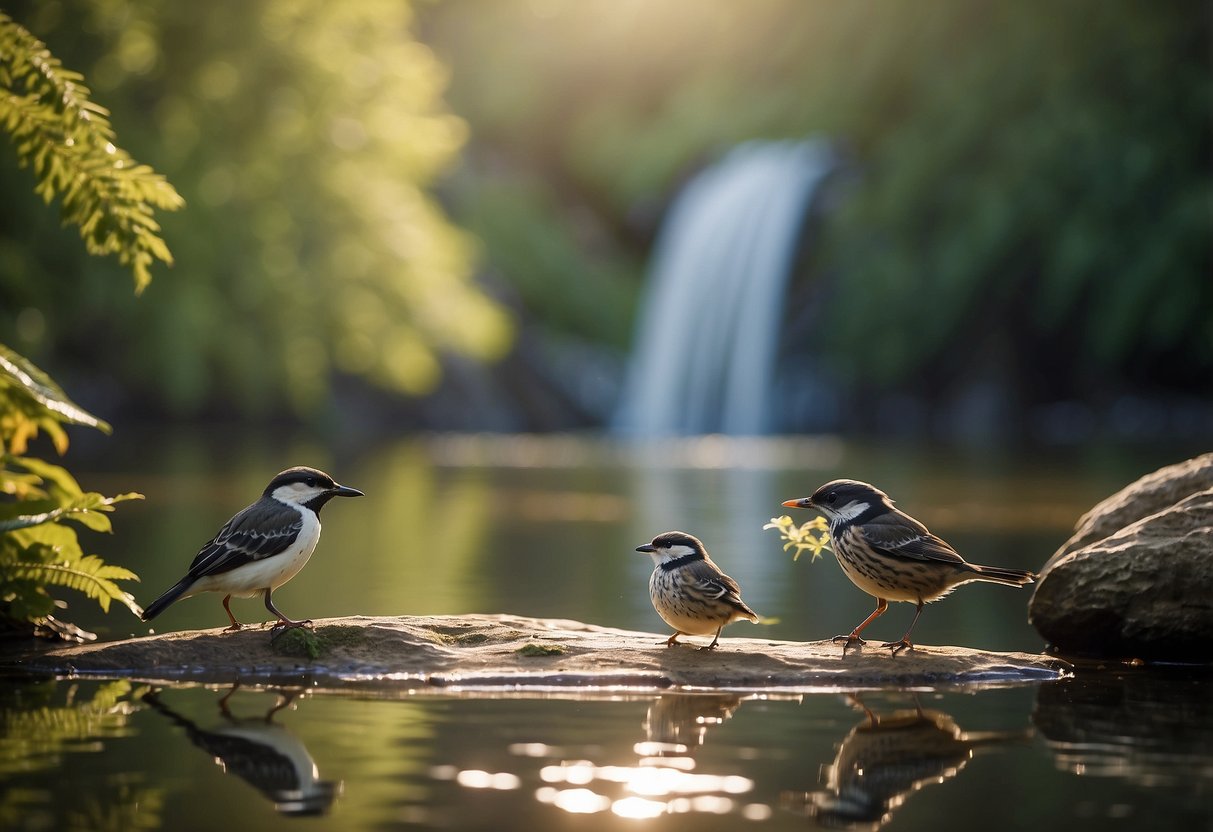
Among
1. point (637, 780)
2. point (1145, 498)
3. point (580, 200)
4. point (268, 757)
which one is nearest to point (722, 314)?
point (580, 200)

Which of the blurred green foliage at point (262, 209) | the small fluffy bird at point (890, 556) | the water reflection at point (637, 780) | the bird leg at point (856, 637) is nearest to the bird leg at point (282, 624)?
the water reflection at point (637, 780)

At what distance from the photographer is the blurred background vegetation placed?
2311 centimetres

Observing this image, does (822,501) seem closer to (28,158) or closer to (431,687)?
(431,687)

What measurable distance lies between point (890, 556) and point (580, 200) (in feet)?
145

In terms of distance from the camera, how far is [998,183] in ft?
121

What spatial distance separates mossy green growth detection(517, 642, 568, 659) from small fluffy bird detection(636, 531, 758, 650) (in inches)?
22.7

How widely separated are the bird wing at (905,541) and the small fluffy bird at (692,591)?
78 centimetres

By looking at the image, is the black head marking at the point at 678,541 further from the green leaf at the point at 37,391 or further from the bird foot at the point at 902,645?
the green leaf at the point at 37,391

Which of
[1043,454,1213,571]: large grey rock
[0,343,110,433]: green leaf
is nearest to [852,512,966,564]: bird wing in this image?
[1043,454,1213,571]: large grey rock

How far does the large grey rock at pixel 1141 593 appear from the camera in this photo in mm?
7738

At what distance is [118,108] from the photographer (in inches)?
857

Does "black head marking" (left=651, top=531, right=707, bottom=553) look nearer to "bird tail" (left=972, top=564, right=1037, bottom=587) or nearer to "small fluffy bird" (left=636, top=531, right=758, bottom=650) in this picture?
"small fluffy bird" (left=636, top=531, right=758, bottom=650)

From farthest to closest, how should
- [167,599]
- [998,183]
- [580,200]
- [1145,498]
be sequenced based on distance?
1. [580,200]
2. [998,183]
3. [1145,498]
4. [167,599]

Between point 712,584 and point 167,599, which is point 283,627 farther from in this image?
point 712,584
